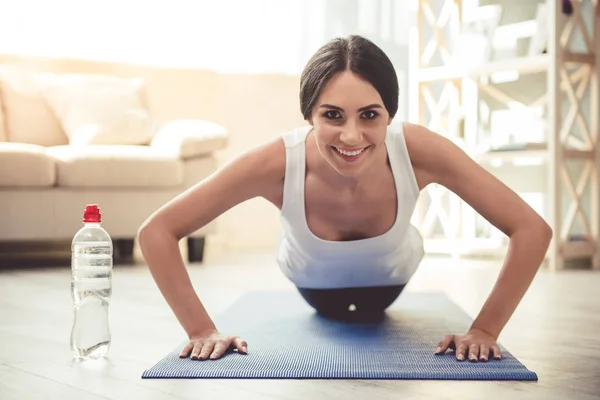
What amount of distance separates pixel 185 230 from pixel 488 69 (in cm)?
240

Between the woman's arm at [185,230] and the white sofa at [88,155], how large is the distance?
1909 mm

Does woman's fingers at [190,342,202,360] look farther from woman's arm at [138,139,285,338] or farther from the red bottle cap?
the red bottle cap

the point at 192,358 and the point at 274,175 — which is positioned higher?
the point at 274,175

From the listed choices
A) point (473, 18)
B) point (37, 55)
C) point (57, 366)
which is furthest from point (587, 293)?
point (37, 55)

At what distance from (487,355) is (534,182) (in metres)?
2.56

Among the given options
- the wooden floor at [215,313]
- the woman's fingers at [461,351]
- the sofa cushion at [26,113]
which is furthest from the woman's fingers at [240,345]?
the sofa cushion at [26,113]

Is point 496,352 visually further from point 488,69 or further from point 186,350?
point 488,69

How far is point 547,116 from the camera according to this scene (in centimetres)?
366

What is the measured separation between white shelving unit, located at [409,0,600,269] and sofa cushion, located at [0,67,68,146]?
70.7 inches

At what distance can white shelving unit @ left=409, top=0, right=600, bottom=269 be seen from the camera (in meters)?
3.14

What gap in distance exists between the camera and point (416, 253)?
1790mm

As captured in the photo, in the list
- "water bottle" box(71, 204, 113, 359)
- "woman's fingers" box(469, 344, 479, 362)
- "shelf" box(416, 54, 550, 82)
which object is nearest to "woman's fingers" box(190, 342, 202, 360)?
"water bottle" box(71, 204, 113, 359)

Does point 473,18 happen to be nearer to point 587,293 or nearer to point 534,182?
point 534,182

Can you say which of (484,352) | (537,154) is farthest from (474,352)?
(537,154)
